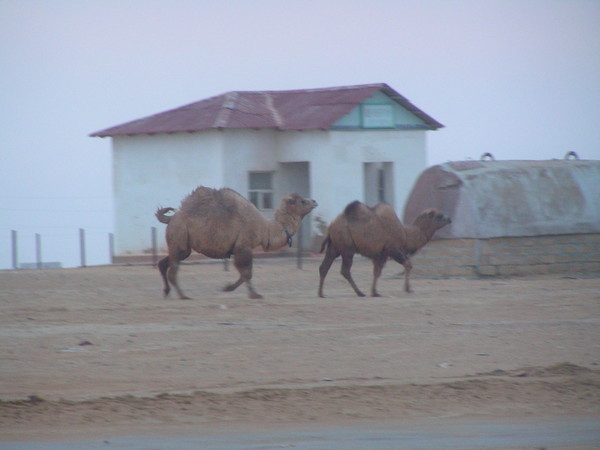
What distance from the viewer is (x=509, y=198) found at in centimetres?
2123

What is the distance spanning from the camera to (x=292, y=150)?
95.7 feet

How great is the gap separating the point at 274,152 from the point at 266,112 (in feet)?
4.35

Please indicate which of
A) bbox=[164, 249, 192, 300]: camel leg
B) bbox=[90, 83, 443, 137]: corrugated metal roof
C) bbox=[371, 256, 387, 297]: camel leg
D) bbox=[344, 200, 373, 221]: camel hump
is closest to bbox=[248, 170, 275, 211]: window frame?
bbox=[90, 83, 443, 137]: corrugated metal roof

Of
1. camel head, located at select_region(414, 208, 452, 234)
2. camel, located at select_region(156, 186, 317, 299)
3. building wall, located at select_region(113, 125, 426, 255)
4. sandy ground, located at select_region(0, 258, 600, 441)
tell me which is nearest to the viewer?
sandy ground, located at select_region(0, 258, 600, 441)

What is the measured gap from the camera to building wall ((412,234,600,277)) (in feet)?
67.5

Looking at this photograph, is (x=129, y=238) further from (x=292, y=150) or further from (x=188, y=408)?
(x=188, y=408)

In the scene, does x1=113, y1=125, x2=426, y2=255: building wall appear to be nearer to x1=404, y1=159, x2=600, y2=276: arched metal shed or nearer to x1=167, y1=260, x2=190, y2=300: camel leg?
x1=404, y1=159, x2=600, y2=276: arched metal shed

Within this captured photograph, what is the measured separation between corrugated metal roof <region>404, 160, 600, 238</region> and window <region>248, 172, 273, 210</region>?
805cm

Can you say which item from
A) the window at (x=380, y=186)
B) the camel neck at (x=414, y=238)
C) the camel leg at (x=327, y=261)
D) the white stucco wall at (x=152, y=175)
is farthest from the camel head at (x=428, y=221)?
the window at (x=380, y=186)

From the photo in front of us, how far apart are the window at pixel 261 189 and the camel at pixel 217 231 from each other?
12121mm

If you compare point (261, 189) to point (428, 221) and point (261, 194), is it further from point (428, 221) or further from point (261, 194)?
point (428, 221)

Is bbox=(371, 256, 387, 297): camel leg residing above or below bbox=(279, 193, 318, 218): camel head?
below

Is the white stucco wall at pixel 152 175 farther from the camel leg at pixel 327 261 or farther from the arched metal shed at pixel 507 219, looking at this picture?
the camel leg at pixel 327 261

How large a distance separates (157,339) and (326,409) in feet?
12.6
